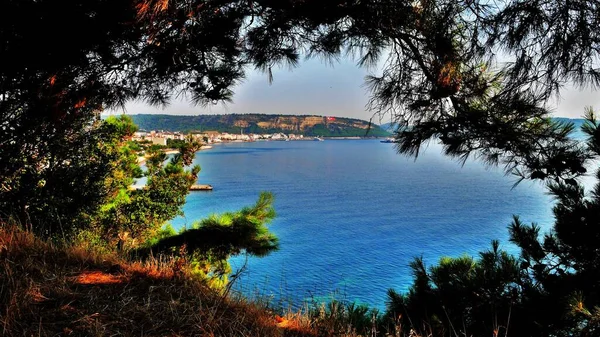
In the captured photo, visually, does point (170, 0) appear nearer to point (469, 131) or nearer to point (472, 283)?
point (469, 131)

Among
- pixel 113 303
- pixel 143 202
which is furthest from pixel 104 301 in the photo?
pixel 143 202

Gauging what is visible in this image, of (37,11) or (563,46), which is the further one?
(37,11)

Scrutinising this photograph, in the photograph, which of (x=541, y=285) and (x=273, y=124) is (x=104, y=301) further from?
(x=273, y=124)

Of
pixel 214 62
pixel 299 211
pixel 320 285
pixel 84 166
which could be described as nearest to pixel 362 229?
pixel 299 211

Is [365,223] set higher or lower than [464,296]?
lower

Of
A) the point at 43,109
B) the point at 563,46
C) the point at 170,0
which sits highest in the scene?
the point at 170,0

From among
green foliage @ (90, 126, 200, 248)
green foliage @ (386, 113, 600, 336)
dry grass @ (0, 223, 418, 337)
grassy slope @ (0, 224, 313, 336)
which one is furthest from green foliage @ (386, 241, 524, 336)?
green foliage @ (90, 126, 200, 248)

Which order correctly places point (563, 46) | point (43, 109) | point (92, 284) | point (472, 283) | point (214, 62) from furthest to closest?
point (472, 283) → point (214, 62) → point (43, 109) → point (92, 284) → point (563, 46)
